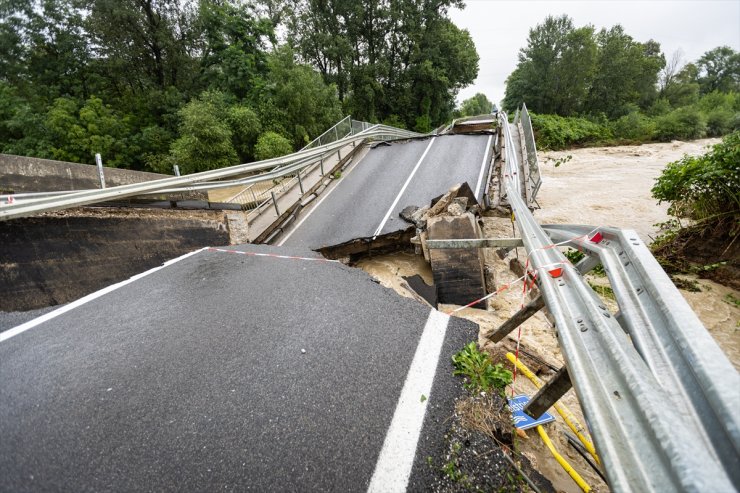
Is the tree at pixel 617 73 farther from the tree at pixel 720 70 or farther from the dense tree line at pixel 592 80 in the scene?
the tree at pixel 720 70

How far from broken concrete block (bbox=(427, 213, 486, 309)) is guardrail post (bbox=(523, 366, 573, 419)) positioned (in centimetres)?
301

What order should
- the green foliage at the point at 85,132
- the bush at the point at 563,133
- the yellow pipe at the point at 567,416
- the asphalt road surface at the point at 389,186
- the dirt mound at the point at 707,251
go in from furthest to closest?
the bush at the point at 563,133 < the green foliage at the point at 85,132 < the asphalt road surface at the point at 389,186 < the dirt mound at the point at 707,251 < the yellow pipe at the point at 567,416

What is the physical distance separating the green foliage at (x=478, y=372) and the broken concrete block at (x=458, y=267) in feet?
8.03

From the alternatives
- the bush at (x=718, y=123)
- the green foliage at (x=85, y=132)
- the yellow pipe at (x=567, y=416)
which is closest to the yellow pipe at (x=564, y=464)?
the yellow pipe at (x=567, y=416)

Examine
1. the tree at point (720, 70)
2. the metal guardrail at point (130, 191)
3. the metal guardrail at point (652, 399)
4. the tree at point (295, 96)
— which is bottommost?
the metal guardrail at point (652, 399)

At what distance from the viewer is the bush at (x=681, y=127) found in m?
26.7

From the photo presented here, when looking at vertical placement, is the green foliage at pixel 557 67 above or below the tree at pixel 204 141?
above

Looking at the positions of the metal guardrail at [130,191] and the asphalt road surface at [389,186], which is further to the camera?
the asphalt road surface at [389,186]

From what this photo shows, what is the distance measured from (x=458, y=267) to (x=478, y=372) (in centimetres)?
274

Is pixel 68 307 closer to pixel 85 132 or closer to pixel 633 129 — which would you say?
pixel 85 132

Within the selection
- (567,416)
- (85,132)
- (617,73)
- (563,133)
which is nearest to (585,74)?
(617,73)

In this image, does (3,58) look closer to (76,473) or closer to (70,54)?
(70,54)

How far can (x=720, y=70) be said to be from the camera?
58.7m

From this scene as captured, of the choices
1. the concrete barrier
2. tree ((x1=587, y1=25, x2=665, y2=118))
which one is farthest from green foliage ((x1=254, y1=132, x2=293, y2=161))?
tree ((x1=587, y1=25, x2=665, y2=118))
